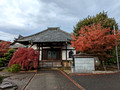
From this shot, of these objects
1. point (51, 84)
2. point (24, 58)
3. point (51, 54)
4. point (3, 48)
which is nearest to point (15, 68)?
point (24, 58)

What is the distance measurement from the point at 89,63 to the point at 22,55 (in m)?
7.27

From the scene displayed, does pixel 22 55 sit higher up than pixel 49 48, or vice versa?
pixel 49 48

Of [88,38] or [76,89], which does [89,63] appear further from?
[76,89]

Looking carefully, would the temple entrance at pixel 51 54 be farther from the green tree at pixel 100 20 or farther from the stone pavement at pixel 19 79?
the stone pavement at pixel 19 79

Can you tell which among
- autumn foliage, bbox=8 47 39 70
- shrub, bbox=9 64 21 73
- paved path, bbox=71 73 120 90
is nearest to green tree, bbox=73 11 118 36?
autumn foliage, bbox=8 47 39 70

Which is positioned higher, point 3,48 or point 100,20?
point 100,20

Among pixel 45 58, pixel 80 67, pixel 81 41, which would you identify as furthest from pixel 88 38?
pixel 45 58

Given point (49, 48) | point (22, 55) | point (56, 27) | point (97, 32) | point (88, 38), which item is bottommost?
point (22, 55)

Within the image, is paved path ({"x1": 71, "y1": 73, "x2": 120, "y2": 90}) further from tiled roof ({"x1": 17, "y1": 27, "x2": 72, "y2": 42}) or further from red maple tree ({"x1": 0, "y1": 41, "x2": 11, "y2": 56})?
red maple tree ({"x1": 0, "y1": 41, "x2": 11, "y2": 56})

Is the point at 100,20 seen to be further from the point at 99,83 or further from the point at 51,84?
the point at 51,84

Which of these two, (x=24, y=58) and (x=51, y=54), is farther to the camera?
(x=51, y=54)

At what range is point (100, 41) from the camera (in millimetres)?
7625

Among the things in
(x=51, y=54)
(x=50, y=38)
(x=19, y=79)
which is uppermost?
(x=50, y=38)

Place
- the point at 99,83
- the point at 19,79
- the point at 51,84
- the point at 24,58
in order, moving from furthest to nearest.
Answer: the point at 24,58 → the point at 19,79 → the point at 99,83 → the point at 51,84
